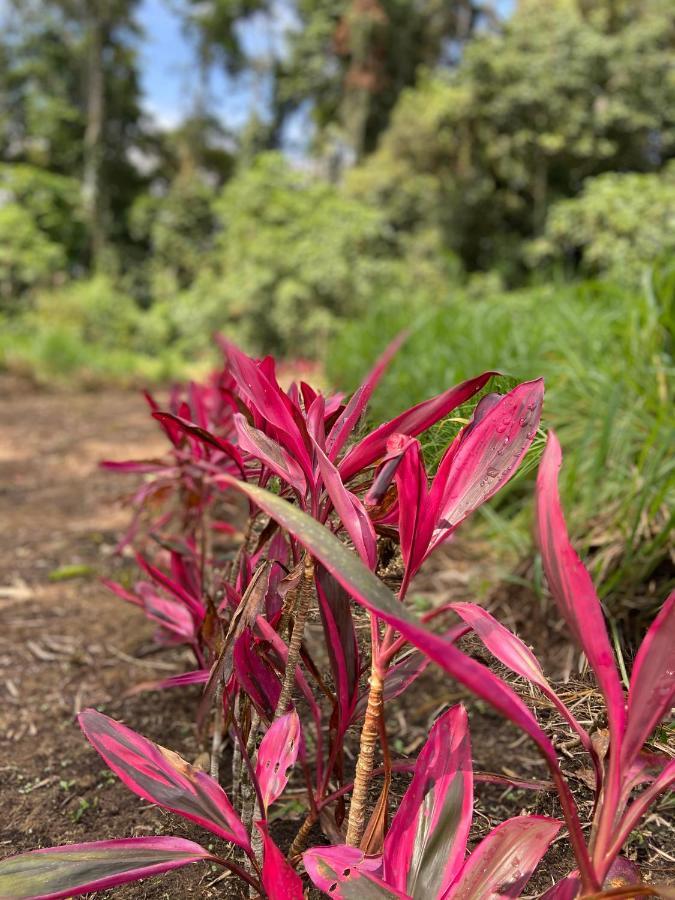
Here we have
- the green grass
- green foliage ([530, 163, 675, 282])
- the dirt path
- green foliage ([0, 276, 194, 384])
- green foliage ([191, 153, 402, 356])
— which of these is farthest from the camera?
green foliage ([191, 153, 402, 356])

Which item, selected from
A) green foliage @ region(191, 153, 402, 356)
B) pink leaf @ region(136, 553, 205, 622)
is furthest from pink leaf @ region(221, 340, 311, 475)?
green foliage @ region(191, 153, 402, 356)

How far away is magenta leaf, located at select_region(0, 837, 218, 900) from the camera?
0.47m

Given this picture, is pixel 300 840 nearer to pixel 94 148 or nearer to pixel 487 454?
pixel 487 454

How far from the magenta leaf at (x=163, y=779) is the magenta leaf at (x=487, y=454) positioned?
283 mm

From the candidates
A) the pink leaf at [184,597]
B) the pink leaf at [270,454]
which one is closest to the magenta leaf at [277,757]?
the pink leaf at [270,454]

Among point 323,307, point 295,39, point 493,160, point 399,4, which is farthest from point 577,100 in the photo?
point 295,39

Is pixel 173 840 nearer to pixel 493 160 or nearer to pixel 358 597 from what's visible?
pixel 358 597

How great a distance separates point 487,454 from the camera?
56 centimetres

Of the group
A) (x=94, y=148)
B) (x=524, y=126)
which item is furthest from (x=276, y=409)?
(x=94, y=148)

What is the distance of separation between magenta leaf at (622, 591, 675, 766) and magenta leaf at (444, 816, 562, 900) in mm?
102

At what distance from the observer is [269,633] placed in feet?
2.15

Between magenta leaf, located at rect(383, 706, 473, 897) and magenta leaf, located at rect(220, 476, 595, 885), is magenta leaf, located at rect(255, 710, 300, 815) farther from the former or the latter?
magenta leaf, located at rect(220, 476, 595, 885)

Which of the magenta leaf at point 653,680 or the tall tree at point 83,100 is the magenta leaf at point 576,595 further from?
the tall tree at point 83,100

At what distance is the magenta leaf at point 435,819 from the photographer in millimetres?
516
